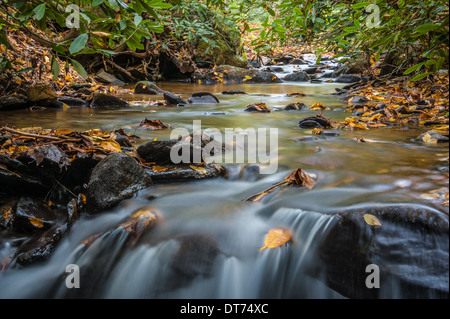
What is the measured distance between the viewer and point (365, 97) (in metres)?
7.11

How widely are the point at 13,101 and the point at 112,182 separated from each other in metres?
4.39

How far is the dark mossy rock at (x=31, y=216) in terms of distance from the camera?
220 centimetres

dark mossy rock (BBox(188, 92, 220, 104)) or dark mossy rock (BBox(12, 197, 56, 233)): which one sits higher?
dark mossy rock (BBox(188, 92, 220, 104))

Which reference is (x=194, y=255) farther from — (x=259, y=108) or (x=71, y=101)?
(x=71, y=101)

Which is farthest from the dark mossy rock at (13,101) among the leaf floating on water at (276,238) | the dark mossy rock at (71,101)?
the leaf floating on water at (276,238)

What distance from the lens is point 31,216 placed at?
2230 mm

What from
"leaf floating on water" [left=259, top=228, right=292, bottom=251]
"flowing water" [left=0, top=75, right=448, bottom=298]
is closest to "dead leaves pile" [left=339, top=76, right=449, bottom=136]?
"flowing water" [left=0, top=75, right=448, bottom=298]

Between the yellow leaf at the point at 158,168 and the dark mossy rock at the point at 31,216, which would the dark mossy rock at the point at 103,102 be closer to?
the yellow leaf at the point at 158,168

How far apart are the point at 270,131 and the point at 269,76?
996 cm

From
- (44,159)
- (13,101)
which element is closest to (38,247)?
(44,159)

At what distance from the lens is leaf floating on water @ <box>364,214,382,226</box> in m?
1.81

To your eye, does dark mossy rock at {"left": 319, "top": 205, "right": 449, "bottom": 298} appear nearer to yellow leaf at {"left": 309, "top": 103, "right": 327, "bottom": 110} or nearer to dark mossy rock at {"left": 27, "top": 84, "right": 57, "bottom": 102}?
yellow leaf at {"left": 309, "top": 103, "right": 327, "bottom": 110}

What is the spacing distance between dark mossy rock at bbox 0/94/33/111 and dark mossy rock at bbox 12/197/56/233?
4.13 metres
